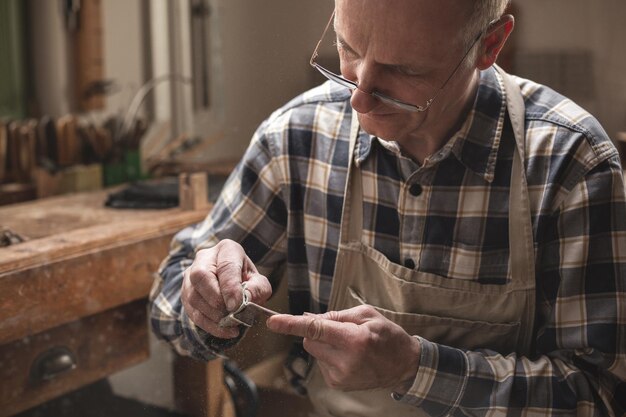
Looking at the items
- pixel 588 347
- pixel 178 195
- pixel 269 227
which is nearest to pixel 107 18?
pixel 178 195

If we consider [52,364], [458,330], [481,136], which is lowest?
[52,364]

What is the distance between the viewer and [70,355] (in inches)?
64.9

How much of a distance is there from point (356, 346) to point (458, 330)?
0.20 meters

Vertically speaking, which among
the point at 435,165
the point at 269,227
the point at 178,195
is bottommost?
the point at 178,195

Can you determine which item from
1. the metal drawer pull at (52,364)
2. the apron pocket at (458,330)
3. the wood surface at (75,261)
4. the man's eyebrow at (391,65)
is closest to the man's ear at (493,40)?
the man's eyebrow at (391,65)

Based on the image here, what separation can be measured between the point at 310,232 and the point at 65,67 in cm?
243

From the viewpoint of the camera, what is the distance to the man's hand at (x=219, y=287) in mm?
1020

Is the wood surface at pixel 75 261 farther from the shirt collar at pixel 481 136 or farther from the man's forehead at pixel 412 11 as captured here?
the man's forehead at pixel 412 11

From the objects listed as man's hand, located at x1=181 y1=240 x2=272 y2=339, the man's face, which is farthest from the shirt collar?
man's hand, located at x1=181 y1=240 x2=272 y2=339

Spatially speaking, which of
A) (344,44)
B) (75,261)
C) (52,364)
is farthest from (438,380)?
(52,364)

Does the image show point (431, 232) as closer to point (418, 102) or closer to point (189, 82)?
point (418, 102)

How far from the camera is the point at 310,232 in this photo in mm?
1175

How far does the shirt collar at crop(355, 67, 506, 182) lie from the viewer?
1097 millimetres

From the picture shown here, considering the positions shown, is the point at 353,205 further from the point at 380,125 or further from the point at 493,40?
the point at 493,40
